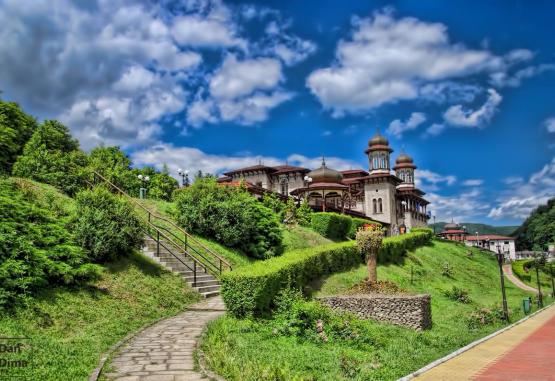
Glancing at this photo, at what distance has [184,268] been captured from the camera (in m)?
16.2

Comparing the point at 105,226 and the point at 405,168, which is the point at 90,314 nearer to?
the point at 105,226

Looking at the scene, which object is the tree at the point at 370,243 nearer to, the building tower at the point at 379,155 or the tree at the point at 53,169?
the tree at the point at 53,169

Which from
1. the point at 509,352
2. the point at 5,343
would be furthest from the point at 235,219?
the point at 5,343

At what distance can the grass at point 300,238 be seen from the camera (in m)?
24.6

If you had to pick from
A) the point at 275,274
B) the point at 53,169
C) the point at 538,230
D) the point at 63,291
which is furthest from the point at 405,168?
the point at 63,291

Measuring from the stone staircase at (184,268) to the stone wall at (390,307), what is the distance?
363cm

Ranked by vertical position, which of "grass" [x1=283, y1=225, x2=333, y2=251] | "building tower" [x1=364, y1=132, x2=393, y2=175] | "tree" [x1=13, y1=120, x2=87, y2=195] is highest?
"building tower" [x1=364, y1=132, x2=393, y2=175]

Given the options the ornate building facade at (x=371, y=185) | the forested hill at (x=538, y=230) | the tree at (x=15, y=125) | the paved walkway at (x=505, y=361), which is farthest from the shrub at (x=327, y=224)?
the forested hill at (x=538, y=230)

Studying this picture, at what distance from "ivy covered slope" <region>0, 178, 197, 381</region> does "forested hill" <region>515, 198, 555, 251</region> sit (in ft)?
315

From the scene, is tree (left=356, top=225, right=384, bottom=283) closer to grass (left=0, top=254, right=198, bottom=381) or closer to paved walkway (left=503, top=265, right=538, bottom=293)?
grass (left=0, top=254, right=198, bottom=381)

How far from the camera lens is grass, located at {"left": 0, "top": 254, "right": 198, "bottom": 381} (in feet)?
24.8

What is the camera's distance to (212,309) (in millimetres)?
13250

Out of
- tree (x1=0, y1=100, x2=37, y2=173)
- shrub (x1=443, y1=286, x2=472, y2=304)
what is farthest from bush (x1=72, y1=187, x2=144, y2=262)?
shrub (x1=443, y1=286, x2=472, y2=304)

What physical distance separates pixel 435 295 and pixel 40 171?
18598 millimetres
